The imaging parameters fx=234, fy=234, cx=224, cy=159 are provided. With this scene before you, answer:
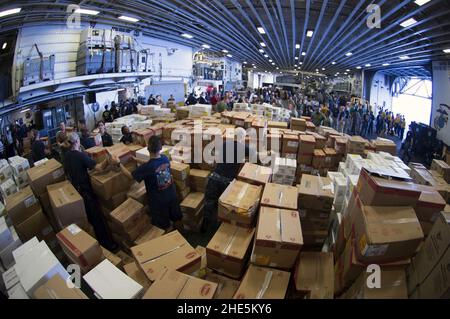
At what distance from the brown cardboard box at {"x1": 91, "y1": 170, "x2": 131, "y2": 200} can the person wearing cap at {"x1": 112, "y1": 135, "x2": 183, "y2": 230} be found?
20 centimetres

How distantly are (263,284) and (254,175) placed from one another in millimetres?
1425

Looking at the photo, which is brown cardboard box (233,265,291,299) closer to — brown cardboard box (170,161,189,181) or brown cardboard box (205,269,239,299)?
brown cardboard box (205,269,239,299)

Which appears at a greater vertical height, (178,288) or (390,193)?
(390,193)

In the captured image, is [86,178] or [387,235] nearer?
[387,235]

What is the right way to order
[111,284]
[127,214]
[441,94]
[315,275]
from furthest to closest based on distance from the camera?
[441,94], [127,214], [315,275], [111,284]

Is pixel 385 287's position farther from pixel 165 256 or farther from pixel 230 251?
pixel 165 256

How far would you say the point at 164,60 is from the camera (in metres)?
11.7

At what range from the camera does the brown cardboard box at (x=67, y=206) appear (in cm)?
273

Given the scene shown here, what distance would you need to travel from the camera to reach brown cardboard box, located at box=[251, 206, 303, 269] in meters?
2.07

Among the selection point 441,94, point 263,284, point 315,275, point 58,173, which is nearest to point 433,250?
point 315,275

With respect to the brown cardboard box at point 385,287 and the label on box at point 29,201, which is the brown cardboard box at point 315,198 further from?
the label on box at point 29,201

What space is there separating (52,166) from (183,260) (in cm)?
249

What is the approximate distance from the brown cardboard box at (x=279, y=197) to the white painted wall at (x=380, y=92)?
19.1 metres

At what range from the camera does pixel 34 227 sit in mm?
3041
